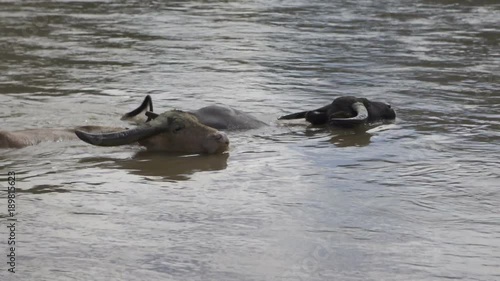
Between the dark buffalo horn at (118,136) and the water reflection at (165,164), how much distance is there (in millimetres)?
128

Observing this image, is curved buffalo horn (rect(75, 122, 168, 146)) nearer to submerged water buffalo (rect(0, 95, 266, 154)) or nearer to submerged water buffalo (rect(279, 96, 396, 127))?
submerged water buffalo (rect(0, 95, 266, 154))

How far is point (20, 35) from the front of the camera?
15.6m

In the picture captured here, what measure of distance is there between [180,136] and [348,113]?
1722 mm

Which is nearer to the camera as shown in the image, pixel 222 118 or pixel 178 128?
pixel 178 128

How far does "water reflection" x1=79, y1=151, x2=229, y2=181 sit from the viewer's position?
732 cm

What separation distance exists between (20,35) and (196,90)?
5.53 m

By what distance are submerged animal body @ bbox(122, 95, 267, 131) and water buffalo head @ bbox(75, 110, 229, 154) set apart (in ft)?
1.86

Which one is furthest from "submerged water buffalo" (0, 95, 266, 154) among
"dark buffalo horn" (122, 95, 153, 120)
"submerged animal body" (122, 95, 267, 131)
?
"dark buffalo horn" (122, 95, 153, 120)

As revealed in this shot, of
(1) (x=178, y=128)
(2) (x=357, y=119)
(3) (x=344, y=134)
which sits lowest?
(3) (x=344, y=134)

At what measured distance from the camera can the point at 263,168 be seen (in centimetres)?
744

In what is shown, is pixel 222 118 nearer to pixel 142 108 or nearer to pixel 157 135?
pixel 142 108

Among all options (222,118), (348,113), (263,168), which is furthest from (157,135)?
(348,113)

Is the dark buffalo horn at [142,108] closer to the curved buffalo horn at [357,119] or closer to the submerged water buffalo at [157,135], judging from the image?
the submerged water buffalo at [157,135]

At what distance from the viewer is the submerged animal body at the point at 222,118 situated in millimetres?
8773
